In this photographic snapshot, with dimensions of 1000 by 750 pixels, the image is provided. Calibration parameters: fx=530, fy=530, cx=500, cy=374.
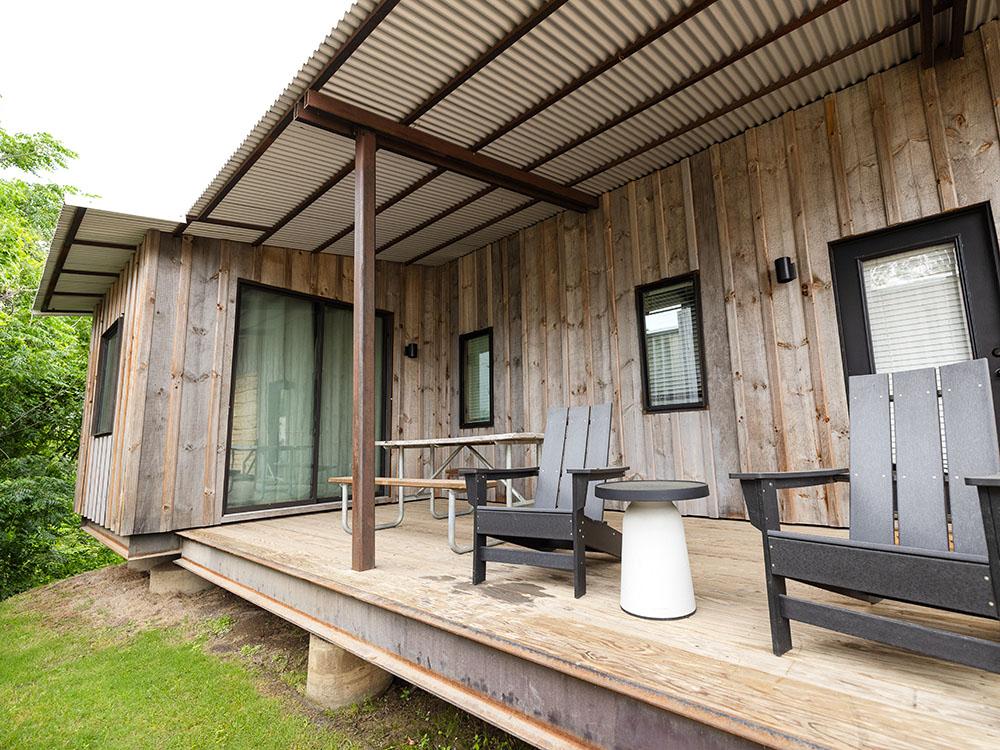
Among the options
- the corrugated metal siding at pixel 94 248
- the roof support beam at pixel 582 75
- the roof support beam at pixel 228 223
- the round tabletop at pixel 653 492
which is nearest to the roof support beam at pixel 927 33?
the roof support beam at pixel 582 75

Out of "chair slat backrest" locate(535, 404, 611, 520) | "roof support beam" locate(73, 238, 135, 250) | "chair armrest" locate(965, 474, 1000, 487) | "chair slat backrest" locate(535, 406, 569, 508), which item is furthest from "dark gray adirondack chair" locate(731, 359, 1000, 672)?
"roof support beam" locate(73, 238, 135, 250)

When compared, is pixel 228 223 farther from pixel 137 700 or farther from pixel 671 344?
pixel 671 344

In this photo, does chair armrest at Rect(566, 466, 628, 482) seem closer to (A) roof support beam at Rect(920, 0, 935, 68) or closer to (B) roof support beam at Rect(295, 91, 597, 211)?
(B) roof support beam at Rect(295, 91, 597, 211)

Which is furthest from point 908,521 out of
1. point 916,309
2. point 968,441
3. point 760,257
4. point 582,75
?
point 582,75

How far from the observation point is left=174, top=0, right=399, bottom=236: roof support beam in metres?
2.80

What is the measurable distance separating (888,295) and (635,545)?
9.35ft

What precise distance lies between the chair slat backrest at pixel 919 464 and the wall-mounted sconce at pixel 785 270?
2220 millimetres

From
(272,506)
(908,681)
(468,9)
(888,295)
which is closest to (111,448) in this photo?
(272,506)

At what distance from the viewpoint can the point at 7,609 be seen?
488cm

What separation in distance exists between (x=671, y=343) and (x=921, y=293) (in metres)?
1.72

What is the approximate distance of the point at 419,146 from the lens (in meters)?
3.61

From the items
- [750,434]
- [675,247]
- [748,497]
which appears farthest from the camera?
[675,247]

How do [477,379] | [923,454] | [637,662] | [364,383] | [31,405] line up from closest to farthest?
[637,662] → [923,454] → [364,383] → [477,379] → [31,405]

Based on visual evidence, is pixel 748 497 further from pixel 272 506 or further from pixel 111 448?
pixel 111 448
